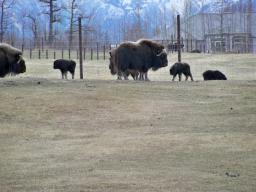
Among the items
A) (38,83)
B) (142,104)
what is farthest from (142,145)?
(38,83)

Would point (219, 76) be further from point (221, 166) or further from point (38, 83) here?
point (221, 166)

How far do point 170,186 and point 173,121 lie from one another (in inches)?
228

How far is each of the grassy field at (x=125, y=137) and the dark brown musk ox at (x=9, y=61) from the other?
2.13 meters

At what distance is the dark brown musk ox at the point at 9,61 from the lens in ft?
72.8

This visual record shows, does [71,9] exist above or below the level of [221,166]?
above

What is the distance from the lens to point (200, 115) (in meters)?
14.5

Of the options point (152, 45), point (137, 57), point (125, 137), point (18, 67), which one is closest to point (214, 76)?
point (152, 45)

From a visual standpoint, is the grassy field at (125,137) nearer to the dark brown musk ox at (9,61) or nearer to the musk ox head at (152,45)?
the dark brown musk ox at (9,61)

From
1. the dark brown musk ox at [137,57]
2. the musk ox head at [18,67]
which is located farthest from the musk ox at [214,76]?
the musk ox head at [18,67]

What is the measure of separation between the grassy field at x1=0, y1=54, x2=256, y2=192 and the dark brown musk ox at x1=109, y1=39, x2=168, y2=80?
237 inches

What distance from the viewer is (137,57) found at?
26875 millimetres

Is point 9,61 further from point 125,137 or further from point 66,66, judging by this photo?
point 125,137

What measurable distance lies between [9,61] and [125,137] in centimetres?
1167

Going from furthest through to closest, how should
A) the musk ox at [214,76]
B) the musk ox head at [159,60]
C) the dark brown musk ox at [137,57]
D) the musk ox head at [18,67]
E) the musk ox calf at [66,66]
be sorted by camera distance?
the musk ox calf at [66,66] < the musk ox at [214,76] < the musk ox head at [159,60] < the dark brown musk ox at [137,57] < the musk ox head at [18,67]
